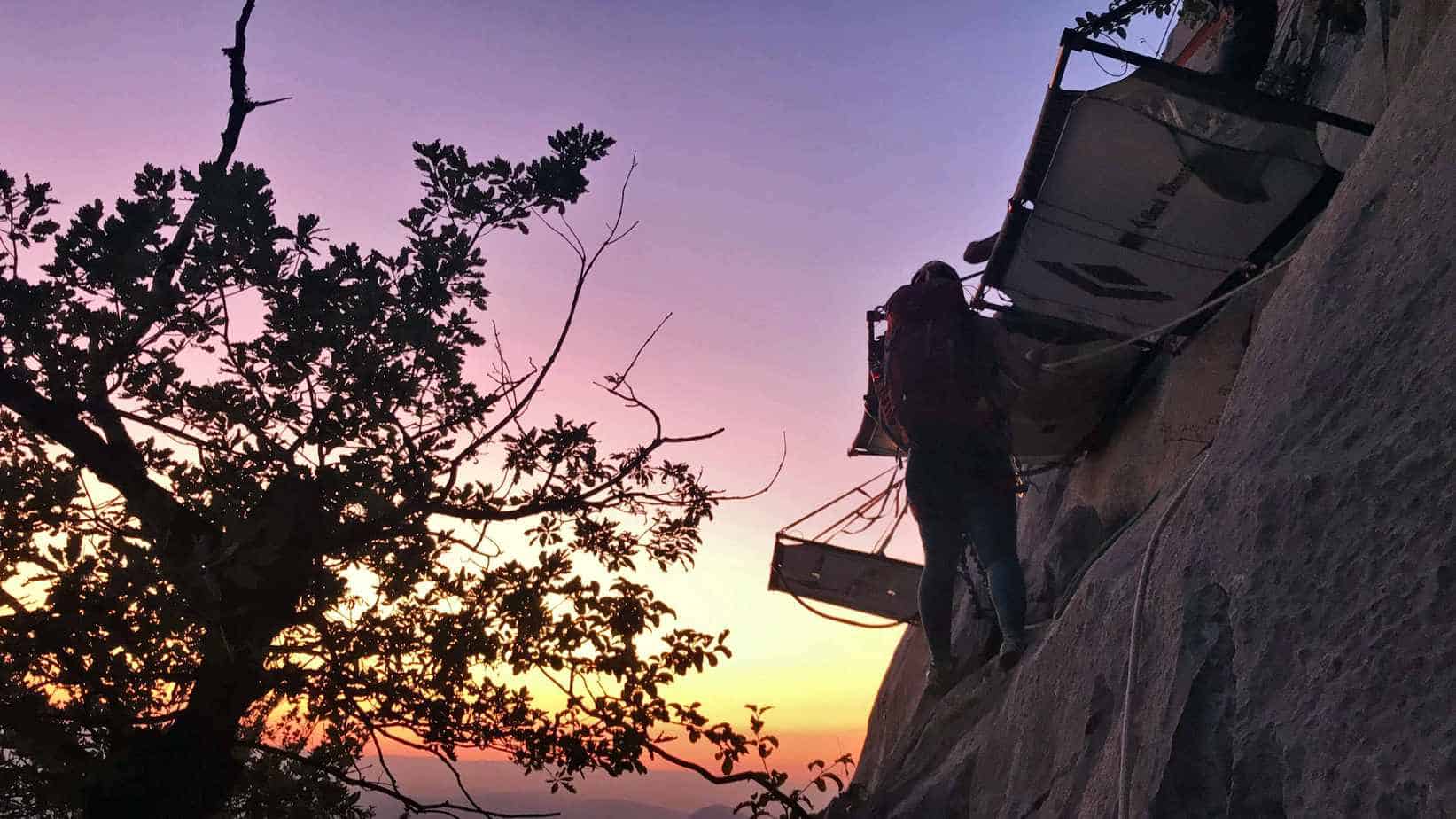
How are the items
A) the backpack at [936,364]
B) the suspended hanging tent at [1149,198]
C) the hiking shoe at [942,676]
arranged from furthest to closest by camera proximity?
the hiking shoe at [942,676] → the backpack at [936,364] → the suspended hanging tent at [1149,198]

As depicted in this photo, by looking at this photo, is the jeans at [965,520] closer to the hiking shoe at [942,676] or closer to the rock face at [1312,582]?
the hiking shoe at [942,676]

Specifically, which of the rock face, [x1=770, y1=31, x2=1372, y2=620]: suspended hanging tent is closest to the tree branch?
the rock face

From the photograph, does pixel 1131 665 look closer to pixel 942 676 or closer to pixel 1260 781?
pixel 1260 781

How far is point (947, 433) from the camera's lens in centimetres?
664

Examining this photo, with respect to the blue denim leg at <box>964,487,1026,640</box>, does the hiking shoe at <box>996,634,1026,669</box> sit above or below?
below

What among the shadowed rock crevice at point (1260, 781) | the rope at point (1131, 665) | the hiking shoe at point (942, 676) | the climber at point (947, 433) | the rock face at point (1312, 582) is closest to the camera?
the rock face at point (1312, 582)

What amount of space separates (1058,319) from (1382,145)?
4.20 m

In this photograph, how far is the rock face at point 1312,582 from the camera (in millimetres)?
→ 2215

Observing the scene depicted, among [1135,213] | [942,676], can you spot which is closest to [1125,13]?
[1135,213]

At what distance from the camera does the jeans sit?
242 inches

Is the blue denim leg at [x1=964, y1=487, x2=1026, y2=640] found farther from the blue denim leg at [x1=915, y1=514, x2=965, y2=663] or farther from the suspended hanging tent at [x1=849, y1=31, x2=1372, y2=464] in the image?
the suspended hanging tent at [x1=849, y1=31, x2=1372, y2=464]

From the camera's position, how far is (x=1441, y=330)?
2.58m

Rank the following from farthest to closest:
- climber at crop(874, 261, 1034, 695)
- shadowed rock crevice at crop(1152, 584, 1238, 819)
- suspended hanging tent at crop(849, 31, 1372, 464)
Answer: climber at crop(874, 261, 1034, 695), suspended hanging tent at crop(849, 31, 1372, 464), shadowed rock crevice at crop(1152, 584, 1238, 819)

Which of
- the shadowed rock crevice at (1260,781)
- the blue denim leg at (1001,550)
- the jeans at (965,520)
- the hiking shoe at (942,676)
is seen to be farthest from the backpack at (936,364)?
the shadowed rock crevice at (1260,781)
